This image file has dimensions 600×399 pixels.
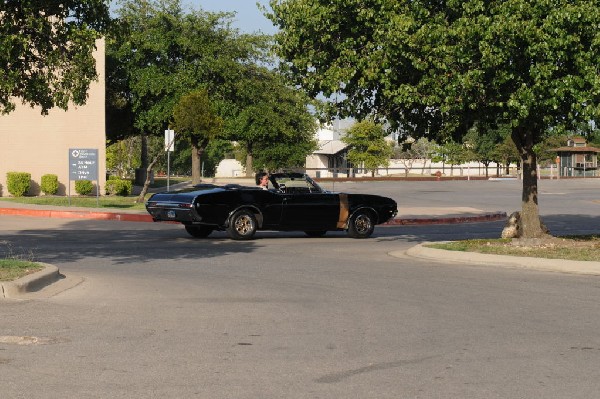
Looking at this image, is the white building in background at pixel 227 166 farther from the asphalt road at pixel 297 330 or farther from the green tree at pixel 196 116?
the asphalt road at pixel 297 330

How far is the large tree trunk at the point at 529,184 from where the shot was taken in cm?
2017

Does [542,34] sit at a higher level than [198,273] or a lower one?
higher

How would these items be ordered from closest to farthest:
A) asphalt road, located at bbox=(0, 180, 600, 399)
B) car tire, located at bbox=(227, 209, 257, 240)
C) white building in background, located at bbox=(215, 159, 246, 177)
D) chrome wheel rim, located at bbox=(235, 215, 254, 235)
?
asphalt road, located at bbox=(0, 180, 600, 399)
car tire, located at bbox=(227, 209, 257, 240)
chrome wheel rim, located at bbox=(235, 215, 254, 235)
white building in background, located at bbox=(215, 159, 246, 177)

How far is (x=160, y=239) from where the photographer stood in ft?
74.3

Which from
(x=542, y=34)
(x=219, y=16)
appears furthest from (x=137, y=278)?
(x=219, y=16)

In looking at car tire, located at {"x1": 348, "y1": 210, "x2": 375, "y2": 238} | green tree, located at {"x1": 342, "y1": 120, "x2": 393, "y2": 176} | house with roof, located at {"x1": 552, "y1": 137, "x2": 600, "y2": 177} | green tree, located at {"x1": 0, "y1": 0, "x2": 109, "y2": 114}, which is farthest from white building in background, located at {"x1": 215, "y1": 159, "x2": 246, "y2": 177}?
green tree, located at {"x1": 0, "y1": 0, "x2": 109, "y2": 114}

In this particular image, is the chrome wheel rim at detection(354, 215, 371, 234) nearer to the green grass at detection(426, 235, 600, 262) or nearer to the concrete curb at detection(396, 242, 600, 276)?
the green grass at detection(426, 235, 600, 262)

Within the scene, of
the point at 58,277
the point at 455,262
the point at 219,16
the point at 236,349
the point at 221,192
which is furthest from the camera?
the point at 219,16

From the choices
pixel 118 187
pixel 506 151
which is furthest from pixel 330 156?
pixel 118 187

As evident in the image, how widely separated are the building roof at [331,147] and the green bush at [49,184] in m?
Answer: 83.1

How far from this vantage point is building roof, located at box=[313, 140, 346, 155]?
12625 centimetres

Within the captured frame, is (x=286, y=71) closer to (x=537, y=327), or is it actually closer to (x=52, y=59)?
(x=52, y=59)

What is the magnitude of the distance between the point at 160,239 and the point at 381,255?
5.53 m

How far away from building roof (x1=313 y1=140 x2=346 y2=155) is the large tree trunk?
104756mm
